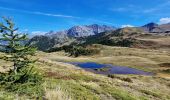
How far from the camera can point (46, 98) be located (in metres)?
13.5

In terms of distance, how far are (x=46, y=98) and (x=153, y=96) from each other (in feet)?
58.3

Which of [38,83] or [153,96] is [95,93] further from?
[153,96]

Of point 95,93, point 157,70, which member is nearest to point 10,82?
point 95,93

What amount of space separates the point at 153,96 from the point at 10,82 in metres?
16.8

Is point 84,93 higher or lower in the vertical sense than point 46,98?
lower

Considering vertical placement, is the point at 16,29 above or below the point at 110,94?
above

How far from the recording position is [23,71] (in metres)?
18.9

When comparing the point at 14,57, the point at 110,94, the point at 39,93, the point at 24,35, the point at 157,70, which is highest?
the point at 24,35

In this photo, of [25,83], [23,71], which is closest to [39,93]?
[25,83]

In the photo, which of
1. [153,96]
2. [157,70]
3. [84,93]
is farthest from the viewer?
[157,70]

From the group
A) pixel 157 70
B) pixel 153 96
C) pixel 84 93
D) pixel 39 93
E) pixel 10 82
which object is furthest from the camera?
pixel 157 70

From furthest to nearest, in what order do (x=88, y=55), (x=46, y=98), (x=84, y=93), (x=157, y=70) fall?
(x=88, y=55)
(x=157, y=70)
(x=84, y=93)
(x=46, y=98)

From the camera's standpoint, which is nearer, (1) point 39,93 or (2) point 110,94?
(1) point 39,93

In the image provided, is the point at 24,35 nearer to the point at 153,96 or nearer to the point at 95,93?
the point at 95,93
